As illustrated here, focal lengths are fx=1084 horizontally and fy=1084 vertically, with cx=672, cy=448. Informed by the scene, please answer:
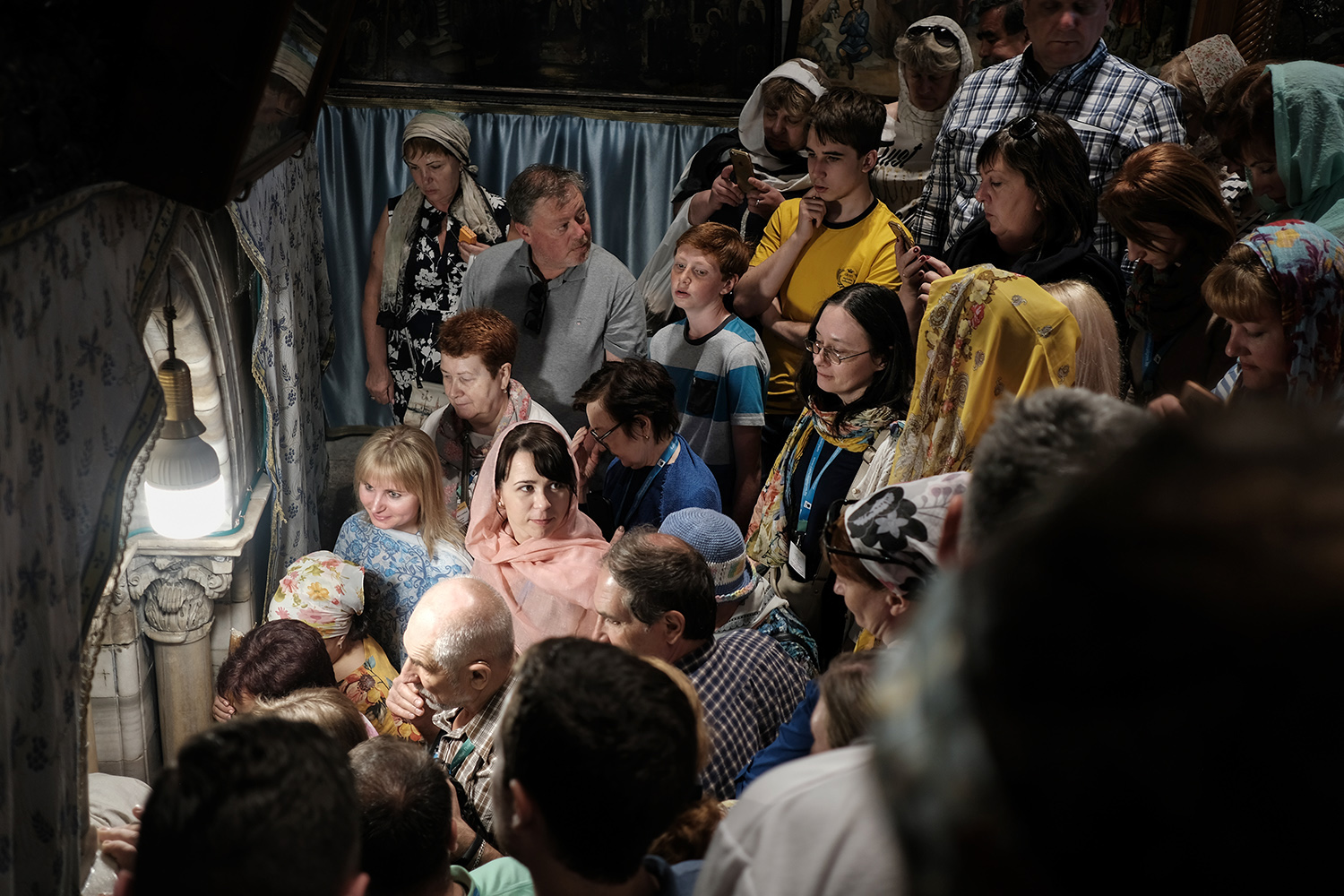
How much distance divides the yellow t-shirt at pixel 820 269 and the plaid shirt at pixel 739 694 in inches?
69.6

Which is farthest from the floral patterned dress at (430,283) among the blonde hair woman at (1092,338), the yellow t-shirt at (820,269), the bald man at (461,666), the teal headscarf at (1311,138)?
the teal headscarf at (1311,138)

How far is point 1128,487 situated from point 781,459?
11.3 feet

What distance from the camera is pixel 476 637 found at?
9.64ft

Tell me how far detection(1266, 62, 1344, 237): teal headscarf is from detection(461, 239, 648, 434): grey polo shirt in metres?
2.78

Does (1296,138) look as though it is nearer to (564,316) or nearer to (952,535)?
(952,535)

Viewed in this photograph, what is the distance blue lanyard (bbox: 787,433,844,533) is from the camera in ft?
12.1

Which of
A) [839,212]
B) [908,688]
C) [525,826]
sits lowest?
[525,826]

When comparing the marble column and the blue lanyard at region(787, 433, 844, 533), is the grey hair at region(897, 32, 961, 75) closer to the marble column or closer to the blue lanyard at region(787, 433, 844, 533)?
the blue lanyard at region(787, 433, 844, 533)

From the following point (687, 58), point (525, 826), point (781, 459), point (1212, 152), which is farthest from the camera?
point (687, 58)

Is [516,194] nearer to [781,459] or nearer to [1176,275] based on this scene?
[781,459]

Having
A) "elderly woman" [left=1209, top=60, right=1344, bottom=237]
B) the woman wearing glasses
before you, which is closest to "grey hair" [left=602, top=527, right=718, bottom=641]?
the woman wearing glasses

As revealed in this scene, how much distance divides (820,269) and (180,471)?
271cm

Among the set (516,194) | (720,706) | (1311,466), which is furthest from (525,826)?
(516,194)

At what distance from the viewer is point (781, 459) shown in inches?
153
